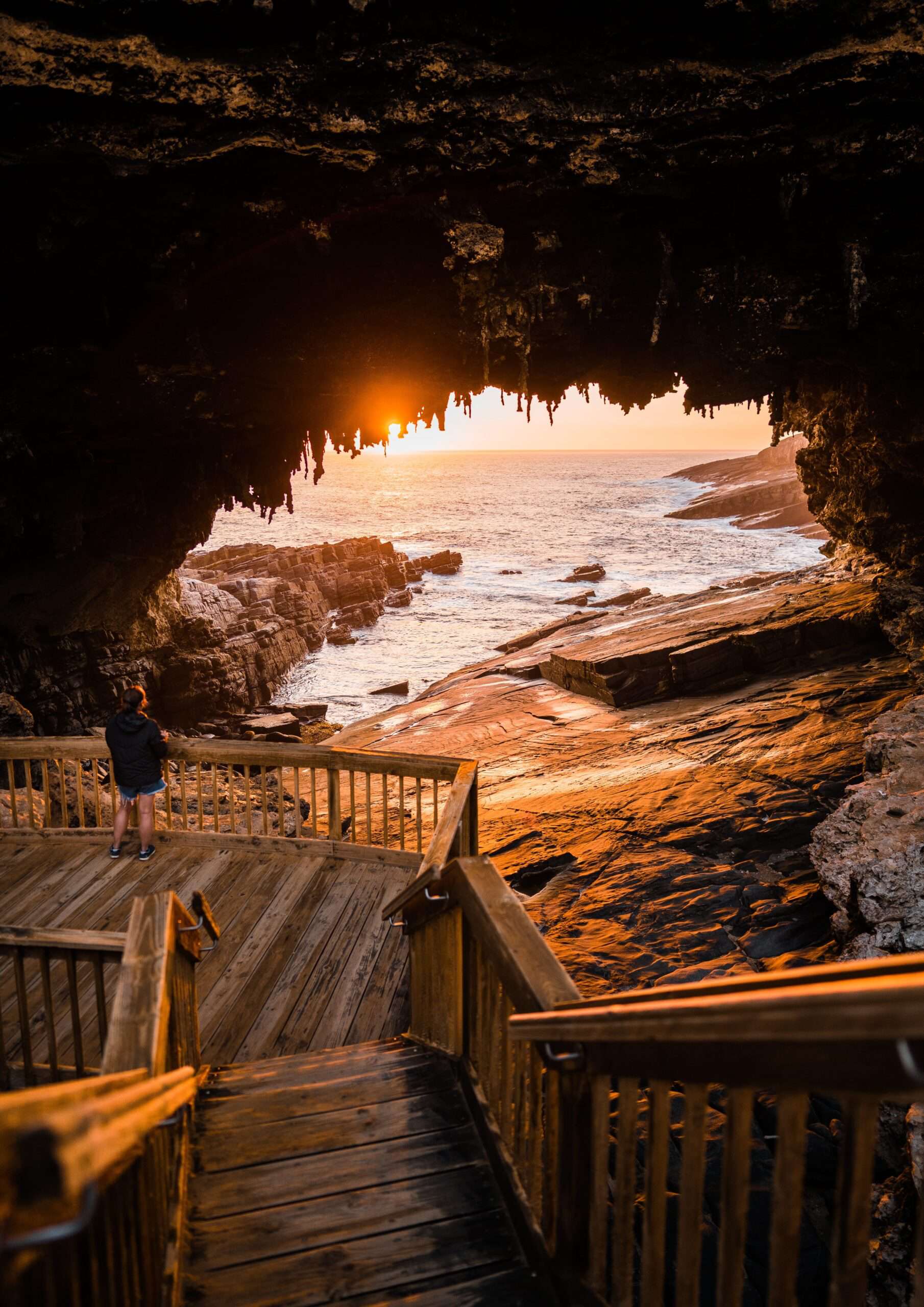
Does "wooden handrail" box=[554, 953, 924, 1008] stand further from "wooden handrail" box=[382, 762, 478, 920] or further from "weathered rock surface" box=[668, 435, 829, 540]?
"weathered rock surface" box=[668, 435, 829, 540]

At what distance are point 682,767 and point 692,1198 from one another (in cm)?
920

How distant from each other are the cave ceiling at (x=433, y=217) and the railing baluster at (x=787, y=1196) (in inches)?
319

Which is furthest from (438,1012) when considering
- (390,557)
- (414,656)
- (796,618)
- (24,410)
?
(390,557)

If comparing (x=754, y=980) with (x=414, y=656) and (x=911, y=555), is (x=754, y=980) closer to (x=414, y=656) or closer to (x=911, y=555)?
(x=911, y=555)

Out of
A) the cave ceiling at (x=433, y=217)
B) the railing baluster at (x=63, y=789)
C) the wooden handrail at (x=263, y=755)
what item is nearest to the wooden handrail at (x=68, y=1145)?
the wooden handrail at (x=263, y=755)

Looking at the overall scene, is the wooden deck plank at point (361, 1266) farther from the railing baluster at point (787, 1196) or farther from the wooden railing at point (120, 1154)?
the railing baluster at point (787, 1196)

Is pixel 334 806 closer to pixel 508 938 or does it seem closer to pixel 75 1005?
pixel 75 1005

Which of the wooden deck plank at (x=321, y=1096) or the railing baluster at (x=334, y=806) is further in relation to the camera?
the railing baluster at (x=334, y=806)

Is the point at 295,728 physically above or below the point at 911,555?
below

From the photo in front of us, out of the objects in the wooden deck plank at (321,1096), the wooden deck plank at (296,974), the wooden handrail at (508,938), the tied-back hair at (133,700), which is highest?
the wooden handrail at (508,938)

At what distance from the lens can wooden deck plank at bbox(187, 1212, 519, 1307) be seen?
8.14ft

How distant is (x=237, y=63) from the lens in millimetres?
6469

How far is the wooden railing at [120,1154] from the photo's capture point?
0.88 metres

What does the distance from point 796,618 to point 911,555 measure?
2.33 metres
